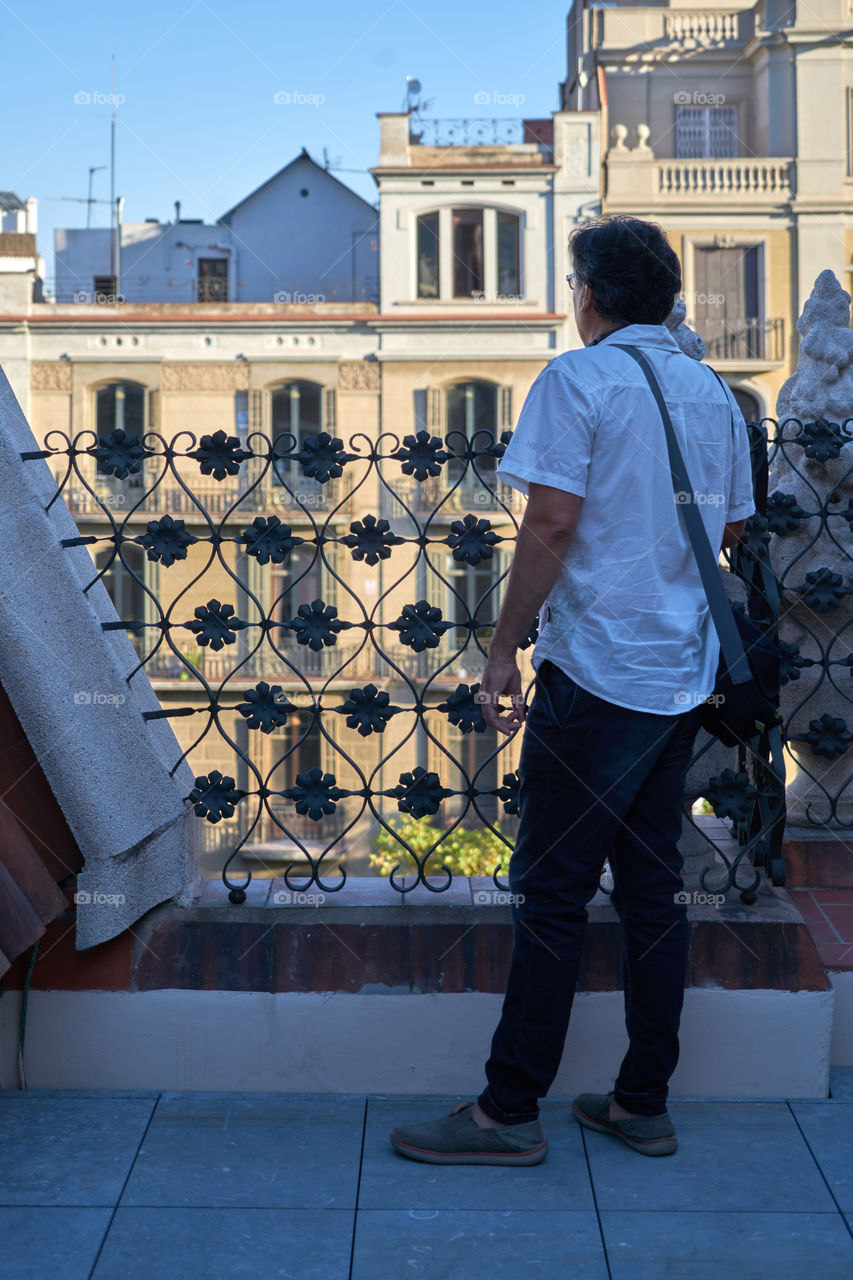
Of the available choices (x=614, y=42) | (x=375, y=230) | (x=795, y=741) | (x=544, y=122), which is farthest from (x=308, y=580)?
(x=795, y=741)

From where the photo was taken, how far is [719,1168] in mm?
2551

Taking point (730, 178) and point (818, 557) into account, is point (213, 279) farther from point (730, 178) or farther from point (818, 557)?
point (818, 557)

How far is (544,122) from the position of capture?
27594 millimetres

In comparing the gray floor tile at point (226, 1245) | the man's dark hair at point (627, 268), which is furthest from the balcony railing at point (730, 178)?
the gray floor tile at point (226, 1245)

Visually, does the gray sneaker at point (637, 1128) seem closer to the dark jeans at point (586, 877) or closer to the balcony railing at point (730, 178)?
the dark jeans at point (586, 877)

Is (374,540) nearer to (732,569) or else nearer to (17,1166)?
(732,569)

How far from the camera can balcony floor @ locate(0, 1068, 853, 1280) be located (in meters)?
2.19

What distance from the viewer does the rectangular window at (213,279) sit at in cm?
2978

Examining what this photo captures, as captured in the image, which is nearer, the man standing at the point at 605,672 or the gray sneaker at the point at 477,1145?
the man standing at the point at 605,672

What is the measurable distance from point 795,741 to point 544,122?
2691cm

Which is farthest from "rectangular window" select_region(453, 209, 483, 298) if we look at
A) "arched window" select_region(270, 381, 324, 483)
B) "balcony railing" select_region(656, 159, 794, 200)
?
"balcony railing" select_region(656, 159, 794, 200)

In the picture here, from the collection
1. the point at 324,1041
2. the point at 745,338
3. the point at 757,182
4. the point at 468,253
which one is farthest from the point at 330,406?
the point at 324,1041

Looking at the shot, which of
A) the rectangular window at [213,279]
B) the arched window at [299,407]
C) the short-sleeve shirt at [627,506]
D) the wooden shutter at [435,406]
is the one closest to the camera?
the short-sleeve shirt at [627,506]

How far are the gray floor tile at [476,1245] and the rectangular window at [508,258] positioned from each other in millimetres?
25888
